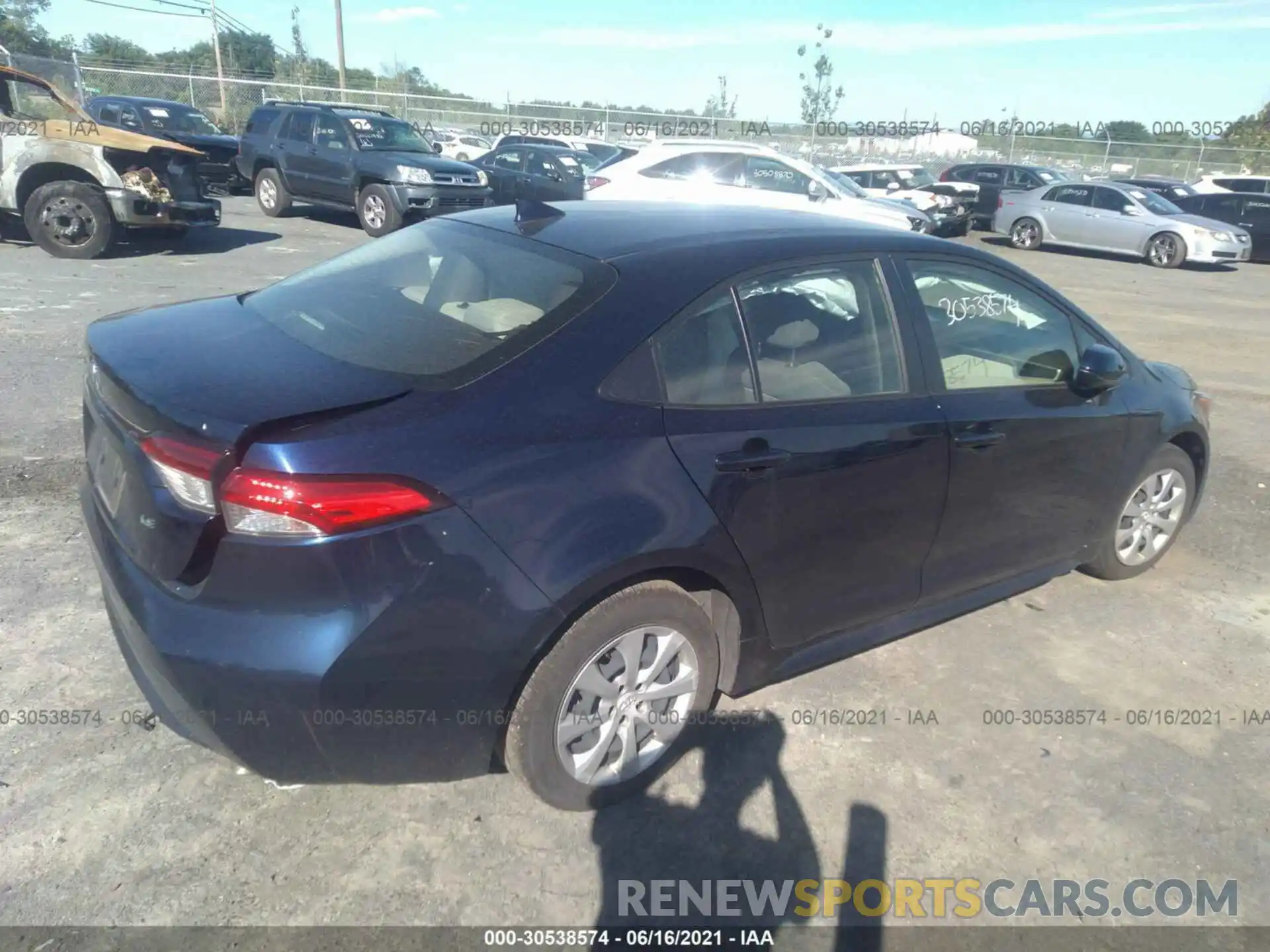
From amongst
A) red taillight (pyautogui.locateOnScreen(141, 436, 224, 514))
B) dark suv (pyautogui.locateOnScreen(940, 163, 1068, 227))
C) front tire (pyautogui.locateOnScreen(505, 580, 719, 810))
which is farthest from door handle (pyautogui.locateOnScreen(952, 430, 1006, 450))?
dark suv (pyautogui.locateOnScreen(940, 163, 1068, 227))

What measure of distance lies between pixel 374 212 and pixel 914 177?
12652 millimetres

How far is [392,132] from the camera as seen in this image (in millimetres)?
15461

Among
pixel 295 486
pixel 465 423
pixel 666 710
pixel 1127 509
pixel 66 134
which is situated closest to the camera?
pixel 295 486

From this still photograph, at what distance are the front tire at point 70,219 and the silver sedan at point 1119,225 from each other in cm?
1732

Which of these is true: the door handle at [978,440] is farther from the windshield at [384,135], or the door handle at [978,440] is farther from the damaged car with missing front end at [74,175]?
the windshield at [384,135]

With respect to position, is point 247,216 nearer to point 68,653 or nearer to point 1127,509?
point 68,653

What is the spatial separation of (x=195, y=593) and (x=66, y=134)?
34.2 ft

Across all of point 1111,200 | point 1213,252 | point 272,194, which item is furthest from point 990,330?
point 1111,200

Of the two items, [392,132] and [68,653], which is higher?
[392,132]

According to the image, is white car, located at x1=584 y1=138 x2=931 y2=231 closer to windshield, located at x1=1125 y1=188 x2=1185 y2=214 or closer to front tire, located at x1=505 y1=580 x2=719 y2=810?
windshield, located at x1=1125 y1=188 x2=1185 y2=214

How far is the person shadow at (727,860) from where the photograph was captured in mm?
2451

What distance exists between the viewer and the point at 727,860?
2631mm

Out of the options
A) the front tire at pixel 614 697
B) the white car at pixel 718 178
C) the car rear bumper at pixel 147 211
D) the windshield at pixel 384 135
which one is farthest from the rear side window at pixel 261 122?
the front tire at pixel 614 697

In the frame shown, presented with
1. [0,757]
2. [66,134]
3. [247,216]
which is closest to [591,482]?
[0,757]
